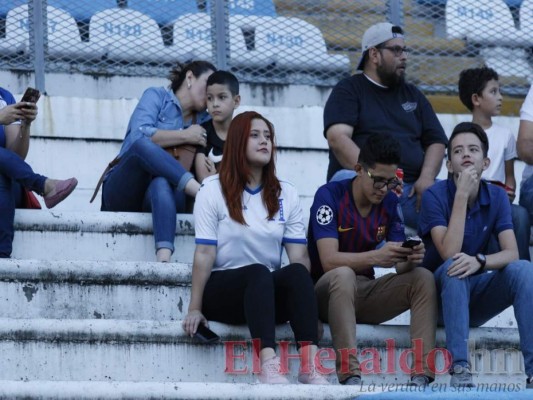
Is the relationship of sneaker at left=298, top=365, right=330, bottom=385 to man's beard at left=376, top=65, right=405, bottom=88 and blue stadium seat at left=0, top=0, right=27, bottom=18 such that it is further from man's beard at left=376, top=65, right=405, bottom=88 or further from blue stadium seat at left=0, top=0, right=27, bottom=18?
blue stadium seat at left=0, top=0, right=27, bottom=18

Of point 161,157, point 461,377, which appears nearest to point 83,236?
point 161,157

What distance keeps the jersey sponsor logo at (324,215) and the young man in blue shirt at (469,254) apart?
434 mm

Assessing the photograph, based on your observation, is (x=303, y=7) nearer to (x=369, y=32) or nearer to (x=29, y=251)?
(x=369, y=32)

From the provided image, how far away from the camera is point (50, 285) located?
548cm

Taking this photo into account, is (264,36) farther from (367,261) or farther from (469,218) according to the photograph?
(367,261)

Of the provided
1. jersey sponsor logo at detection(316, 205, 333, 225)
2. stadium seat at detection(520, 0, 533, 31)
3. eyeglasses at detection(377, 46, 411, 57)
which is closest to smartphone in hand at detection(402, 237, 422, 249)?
jersey sponsor logo at detection(316, 205, 333, 225)

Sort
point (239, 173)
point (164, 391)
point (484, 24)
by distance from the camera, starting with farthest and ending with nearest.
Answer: point (484, 24)
point (239, 173)
point (164, 391)

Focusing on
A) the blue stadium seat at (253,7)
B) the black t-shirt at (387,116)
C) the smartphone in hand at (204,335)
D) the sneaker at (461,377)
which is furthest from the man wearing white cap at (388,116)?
the smartphone in hand at (204,335)

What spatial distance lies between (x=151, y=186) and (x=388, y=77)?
141cm

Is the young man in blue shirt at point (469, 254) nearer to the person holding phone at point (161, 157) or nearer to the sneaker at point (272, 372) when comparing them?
the sneaker at point (272, 372)

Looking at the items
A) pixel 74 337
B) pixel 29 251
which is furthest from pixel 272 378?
pixel 29 251

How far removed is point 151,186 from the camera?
6.19 m

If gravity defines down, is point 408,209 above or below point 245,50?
below

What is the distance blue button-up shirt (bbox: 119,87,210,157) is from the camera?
6508 mm
